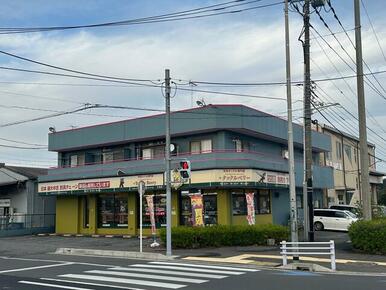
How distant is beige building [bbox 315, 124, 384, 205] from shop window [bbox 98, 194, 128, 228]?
19880 mm

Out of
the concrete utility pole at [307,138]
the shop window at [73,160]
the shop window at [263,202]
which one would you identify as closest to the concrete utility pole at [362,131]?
the concrete utility pole at [307,138]

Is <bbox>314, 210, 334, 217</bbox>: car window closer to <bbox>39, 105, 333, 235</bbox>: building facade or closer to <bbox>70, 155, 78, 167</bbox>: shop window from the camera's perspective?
<bbox>39, 105, 333, 235</bbox>: building facade

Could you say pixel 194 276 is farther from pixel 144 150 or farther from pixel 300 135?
pixel 300 135

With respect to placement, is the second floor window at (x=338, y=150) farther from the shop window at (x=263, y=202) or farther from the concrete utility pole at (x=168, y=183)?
the concrete utility pole at (x=168, y=183)

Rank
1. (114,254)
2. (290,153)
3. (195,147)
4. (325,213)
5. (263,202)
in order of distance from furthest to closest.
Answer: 1. (325,213)
2. (263,202)
3. (195,147)
4. (114,254)
5. (290,153)

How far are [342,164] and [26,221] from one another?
3134 cm

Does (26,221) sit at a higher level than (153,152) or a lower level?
lower

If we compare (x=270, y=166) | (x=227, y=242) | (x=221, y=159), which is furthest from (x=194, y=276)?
(x=270, y=166)

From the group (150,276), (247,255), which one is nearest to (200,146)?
(247,255)

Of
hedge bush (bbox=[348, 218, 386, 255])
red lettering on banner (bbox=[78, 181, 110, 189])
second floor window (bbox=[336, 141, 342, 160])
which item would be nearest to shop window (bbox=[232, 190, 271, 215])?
red lettering on banner (bbox=[78, 181, 110, 189])

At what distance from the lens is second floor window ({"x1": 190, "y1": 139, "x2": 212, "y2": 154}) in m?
30.1

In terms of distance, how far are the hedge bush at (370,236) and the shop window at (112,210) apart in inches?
647

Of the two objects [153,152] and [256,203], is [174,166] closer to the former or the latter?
[153,152]

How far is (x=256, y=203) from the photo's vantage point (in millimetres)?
31266
